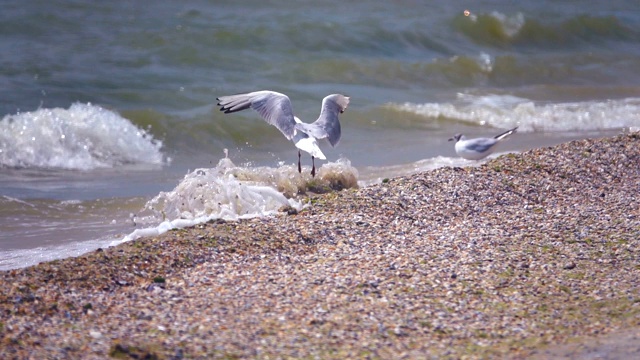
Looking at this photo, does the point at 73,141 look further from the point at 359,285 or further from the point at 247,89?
the point at 359,285

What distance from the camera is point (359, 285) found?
15.4 ft

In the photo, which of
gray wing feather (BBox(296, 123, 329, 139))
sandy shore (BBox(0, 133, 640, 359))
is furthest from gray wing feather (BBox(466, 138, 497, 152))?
gray wing feather (BBox(296, 123, 329, 139))

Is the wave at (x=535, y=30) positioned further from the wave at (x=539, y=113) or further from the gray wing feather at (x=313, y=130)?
the gray wing feather at (x=313, y=130)

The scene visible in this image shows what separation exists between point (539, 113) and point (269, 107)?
6.33 m

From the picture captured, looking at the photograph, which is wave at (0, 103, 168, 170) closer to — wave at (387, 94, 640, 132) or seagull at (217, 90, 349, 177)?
wave at (387, 94, 640, 132)

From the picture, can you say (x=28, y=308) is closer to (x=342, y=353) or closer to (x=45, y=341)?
(x=45, y=341)

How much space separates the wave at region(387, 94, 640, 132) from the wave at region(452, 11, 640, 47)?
5489 millimetres

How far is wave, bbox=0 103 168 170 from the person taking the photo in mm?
10320

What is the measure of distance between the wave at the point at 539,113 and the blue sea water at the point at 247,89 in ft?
0.12

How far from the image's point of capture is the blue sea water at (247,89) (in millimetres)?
8969

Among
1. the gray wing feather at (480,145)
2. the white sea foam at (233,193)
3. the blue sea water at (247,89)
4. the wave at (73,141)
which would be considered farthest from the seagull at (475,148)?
the wave at (73,141)

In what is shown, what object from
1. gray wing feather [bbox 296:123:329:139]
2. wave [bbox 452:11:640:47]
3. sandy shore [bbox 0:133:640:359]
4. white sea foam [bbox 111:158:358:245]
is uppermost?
wave [bbox 452:11:640:47]

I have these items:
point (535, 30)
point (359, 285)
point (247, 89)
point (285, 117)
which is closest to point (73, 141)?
point (247, 89)

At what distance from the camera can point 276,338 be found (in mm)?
3990
